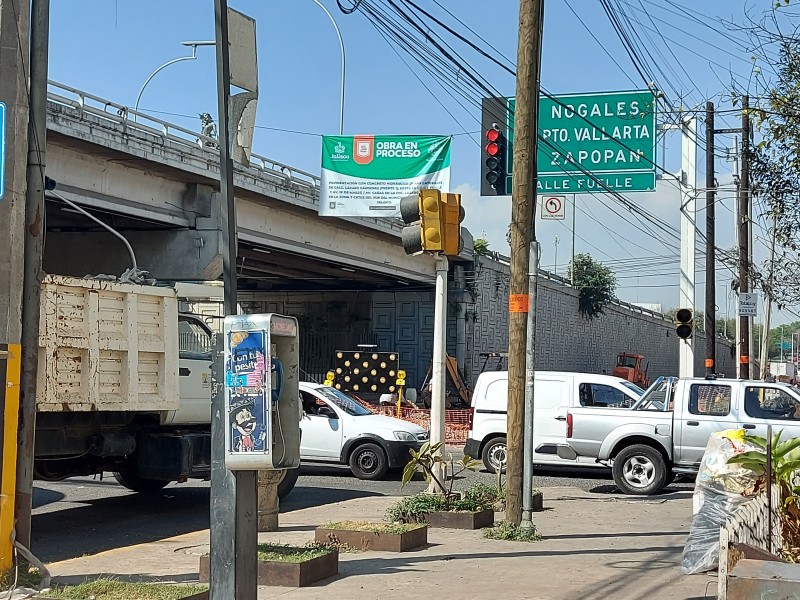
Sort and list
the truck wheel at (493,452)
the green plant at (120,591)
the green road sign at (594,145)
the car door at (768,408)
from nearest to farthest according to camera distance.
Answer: the green plant at (120,591)
the car door at (768,408)
the truck wheel at (493,452)
the green road sign at (594,145)

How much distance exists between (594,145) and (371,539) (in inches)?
468

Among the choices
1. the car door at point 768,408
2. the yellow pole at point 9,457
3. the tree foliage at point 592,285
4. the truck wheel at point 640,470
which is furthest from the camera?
the tree foliage at point 592,285

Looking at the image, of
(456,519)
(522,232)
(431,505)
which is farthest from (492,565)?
(522,232)

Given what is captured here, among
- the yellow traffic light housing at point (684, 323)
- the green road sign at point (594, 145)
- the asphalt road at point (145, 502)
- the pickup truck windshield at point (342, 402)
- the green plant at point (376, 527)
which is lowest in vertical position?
the asphalt road at point (145, 502)

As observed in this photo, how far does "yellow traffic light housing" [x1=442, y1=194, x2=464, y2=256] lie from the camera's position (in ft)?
39.4

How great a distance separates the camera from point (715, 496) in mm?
9453

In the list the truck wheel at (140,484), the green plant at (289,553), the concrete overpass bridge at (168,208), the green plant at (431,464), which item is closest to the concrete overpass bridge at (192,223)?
the concrete overpass bridge at (168,208)

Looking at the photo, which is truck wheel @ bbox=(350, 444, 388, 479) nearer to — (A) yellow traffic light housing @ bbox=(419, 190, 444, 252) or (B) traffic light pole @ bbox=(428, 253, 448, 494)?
(B) traffic light pole @ bbox=(428, 253, 448, 494)

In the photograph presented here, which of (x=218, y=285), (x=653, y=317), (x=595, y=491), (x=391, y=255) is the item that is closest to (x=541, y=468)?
(x=595, y=491)

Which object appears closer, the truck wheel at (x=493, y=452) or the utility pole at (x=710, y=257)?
the truck wheel at (x=493, y=452)

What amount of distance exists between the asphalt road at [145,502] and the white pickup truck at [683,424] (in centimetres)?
71

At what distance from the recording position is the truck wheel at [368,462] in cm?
1814

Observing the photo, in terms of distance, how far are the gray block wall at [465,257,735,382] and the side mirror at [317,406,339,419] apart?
2543cm

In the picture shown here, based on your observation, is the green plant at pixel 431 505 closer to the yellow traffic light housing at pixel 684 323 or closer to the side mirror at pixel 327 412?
the side mirror at pixel 327 412
